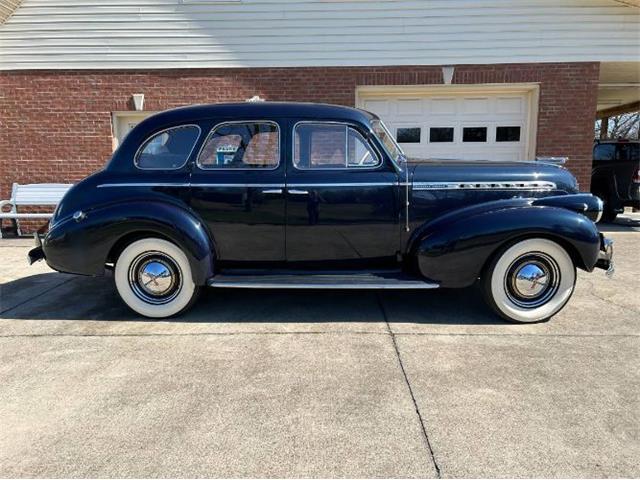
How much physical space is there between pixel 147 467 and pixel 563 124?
28.5 feet

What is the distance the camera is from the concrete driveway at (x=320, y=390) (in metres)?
2.23

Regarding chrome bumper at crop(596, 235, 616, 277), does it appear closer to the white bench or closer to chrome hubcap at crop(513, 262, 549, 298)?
chrome hubcap at crop(513, 262, 549, 298)

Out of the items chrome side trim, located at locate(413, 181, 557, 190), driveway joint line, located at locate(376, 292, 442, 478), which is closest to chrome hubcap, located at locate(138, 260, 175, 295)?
driveway joint line, located at locate(376, 292, 442, 478)

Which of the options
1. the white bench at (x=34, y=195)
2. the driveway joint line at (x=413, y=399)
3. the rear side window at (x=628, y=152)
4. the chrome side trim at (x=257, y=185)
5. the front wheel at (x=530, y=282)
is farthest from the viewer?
the rear side window at (x=628, y=152)

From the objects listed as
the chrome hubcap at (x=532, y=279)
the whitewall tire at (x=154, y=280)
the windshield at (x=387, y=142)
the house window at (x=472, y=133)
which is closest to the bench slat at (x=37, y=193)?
the whitewall tire at (x=154, y=280)

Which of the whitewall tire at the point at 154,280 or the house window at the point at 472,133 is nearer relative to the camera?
the whitewall tire at the point at 154,280

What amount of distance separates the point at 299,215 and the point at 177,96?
18.0 feet

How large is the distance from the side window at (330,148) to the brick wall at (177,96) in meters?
4.42

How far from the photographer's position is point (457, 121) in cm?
852

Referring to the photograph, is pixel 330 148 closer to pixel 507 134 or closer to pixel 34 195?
pixel 507 134

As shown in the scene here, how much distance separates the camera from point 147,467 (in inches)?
85.7

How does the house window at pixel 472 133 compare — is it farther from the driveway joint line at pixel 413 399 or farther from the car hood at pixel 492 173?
the driveway joint line at pixel 413 399

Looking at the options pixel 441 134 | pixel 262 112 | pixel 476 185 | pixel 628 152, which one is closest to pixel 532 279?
pixel 476 185

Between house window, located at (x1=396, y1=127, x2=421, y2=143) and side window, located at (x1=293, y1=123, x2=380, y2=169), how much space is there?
4734 mm
